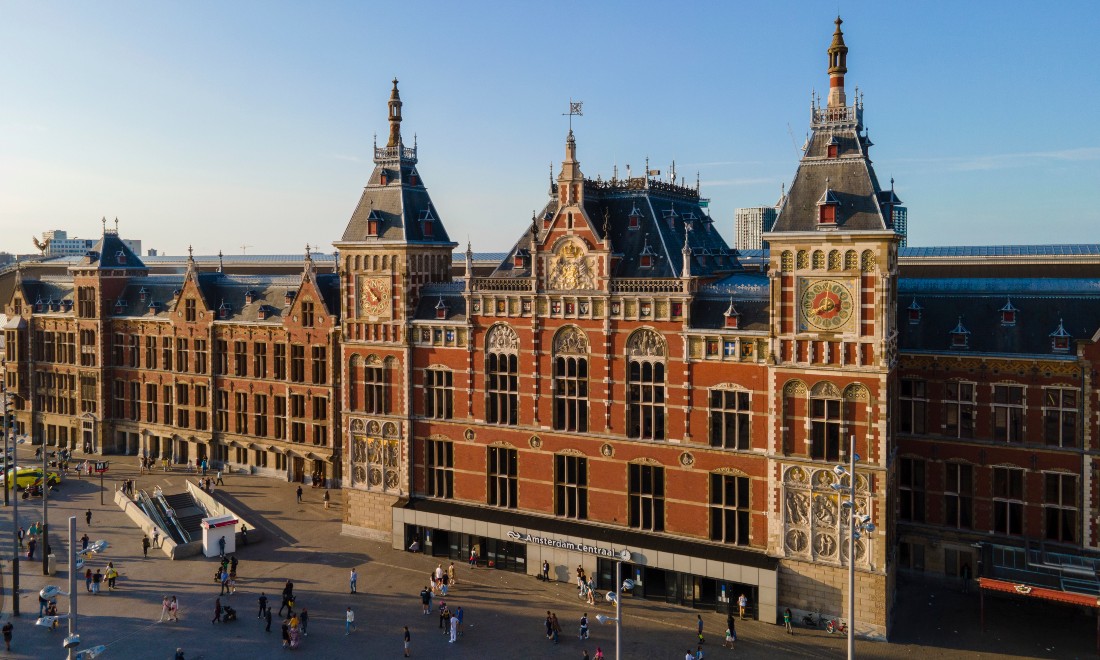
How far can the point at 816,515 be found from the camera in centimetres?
4725

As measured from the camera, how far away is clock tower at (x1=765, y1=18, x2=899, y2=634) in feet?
150

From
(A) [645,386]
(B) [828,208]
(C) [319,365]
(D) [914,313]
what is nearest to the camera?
(B) [828,208]

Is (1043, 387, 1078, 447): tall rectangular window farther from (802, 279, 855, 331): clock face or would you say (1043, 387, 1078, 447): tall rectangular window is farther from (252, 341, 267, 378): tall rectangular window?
(252, 341, 267, 378): tall rectangular window

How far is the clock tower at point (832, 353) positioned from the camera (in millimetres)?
45656

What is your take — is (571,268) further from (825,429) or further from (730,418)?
(825,429)

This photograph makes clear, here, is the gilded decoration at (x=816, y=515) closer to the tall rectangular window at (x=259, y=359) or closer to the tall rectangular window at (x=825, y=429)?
the tall rectangular window at (x=825, y=429)

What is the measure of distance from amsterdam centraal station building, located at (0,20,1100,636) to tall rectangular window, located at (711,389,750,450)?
13 cm

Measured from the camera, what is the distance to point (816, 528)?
4731cm

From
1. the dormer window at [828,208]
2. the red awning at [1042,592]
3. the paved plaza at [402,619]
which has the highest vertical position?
the dormer window at [828,208]

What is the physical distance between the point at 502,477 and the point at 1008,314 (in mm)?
32588

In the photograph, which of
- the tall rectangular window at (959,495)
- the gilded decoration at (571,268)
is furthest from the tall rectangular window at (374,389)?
the tall rectangular window at (959,495)

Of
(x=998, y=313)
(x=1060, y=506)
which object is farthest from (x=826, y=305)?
(x=1060, y=506)

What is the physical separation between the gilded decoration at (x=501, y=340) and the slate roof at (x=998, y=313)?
24.1 metres

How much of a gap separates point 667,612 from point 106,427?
64693mm
